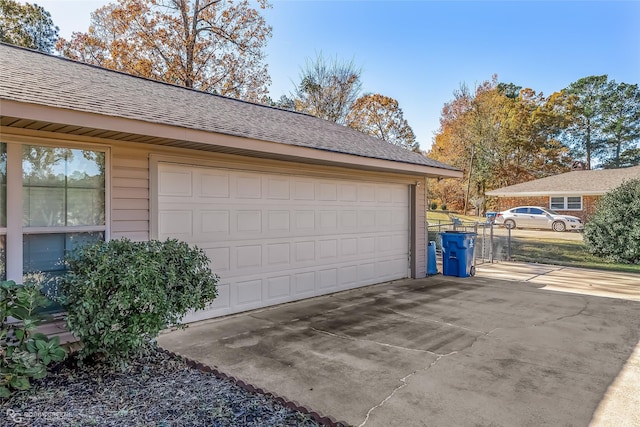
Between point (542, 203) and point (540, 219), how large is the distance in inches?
146

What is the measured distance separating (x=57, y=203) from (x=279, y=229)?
3101mm

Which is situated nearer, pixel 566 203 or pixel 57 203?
pixel 57 203

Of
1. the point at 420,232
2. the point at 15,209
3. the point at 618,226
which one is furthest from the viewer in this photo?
the point at 618,226

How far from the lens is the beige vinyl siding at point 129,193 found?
14.9 feet

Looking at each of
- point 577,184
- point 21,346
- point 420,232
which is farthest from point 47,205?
point 577,184

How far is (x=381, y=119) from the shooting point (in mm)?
27047

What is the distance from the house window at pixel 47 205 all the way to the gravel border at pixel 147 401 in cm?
112

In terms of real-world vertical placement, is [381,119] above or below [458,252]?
above

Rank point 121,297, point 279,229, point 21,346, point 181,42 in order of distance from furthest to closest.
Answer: point 181,42
point 279,229
point 121,297
point 21,346

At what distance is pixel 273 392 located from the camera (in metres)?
3.30

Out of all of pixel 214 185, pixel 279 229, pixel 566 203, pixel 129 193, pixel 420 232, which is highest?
pixel 566 203

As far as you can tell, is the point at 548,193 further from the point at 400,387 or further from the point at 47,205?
the point at 47,205

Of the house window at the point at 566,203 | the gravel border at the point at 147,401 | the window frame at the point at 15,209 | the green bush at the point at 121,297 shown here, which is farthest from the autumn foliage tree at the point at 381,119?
the gravel border at the point at 147,401

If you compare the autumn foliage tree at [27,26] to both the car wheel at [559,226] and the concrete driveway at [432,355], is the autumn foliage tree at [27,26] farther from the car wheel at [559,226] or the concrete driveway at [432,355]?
the car wheel at [559,226]
